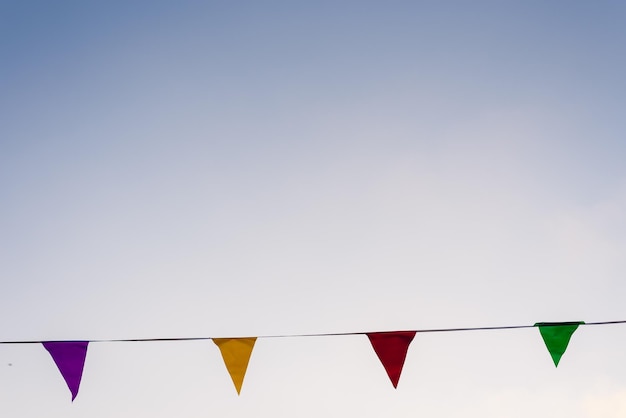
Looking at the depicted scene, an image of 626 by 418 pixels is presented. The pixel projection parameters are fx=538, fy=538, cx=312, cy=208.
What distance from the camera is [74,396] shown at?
18.6ft

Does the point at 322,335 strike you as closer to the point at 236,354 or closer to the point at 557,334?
the point at 236,354

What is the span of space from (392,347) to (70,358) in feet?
11.3

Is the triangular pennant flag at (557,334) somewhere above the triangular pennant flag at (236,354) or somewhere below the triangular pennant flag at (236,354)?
below

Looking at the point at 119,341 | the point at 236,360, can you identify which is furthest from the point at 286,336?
the point at 119,341

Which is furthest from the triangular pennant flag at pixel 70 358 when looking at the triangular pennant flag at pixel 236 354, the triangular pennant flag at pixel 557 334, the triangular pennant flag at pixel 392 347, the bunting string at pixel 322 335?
the triangular pennant flag at pixel 557 334

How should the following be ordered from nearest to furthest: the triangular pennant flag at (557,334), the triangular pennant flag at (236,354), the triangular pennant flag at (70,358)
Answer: the triangular pennant flag at (70,358) < the triangular pennant flag at (557,334) < the triangular pennant flag at (236,354)

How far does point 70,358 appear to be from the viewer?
18.5 ft

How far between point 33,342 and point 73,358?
44 centimetres

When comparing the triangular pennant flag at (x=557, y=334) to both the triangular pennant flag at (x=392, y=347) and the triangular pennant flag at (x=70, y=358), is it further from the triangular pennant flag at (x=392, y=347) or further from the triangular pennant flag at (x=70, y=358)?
the triangular pennant flag at (x=70, y=358)

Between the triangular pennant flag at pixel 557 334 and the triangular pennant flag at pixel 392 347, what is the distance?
55.3 inches

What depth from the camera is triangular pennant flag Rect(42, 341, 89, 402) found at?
5.57 meters

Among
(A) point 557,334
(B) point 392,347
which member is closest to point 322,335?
(B) point 392,347

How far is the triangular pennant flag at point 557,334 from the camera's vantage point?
5.76 m

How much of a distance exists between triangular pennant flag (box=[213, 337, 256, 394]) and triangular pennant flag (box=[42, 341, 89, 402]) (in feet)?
4.56
